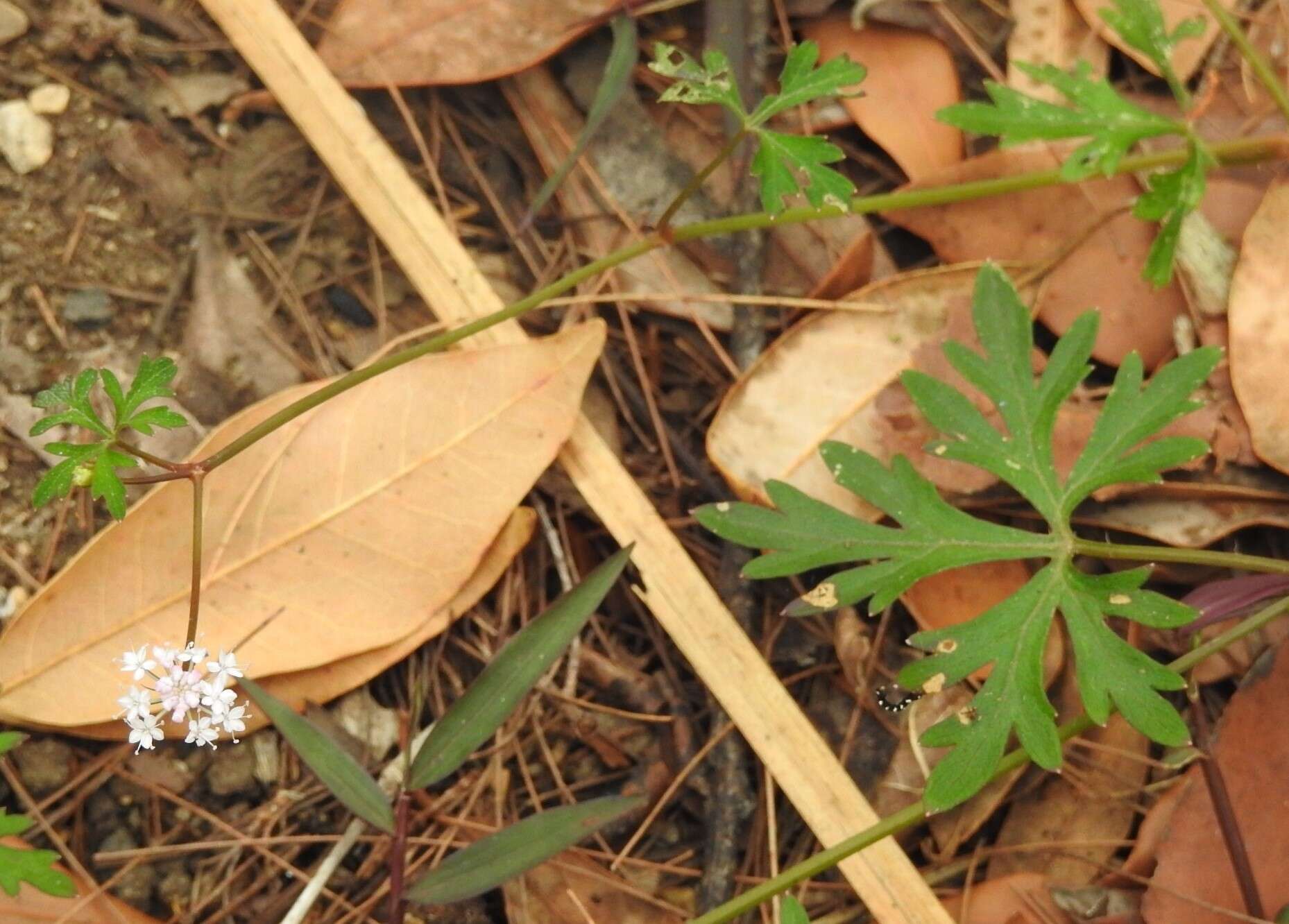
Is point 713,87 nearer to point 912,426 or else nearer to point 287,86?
point 912,426

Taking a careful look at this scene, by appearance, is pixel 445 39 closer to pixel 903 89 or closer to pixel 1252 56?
pixel 903 89

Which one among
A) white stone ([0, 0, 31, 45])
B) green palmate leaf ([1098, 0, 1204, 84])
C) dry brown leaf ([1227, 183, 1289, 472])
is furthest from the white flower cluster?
dry brown leaf ([1227, 183, 1289, 472])

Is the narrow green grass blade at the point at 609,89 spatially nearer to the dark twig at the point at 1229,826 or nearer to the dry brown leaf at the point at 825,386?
the dry brown leaf at the point at 825,386

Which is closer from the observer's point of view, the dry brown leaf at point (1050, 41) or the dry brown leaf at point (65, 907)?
the dry brown leaf at point (65, 907)

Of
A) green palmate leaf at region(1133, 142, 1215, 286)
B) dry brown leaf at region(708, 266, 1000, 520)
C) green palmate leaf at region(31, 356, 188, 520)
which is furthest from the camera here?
dry brown leaf at region(708, 266, 1000, 520)

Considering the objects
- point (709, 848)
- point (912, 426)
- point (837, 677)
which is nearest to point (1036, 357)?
point (912, 426)

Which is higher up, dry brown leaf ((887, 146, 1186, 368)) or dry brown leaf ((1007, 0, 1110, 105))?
dry brown leaf ((1007, 0, 1110, 105))

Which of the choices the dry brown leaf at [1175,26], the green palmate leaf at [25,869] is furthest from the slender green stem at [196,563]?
the dry brown leaf at [1175,26]

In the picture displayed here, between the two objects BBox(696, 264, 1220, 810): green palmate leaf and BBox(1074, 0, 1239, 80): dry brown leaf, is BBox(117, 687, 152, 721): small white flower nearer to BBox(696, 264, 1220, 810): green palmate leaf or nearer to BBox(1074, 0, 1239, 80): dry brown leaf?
BBox(696, 264, 1220, 810): green palmate leaf
